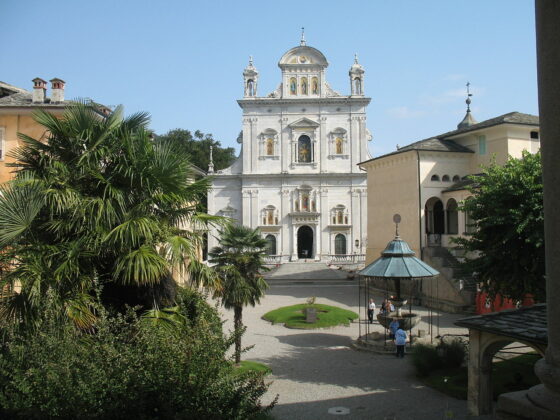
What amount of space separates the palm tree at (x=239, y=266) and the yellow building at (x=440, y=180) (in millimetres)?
13560

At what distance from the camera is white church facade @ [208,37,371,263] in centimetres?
4984

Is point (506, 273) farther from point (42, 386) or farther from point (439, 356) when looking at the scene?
point (42, 386)

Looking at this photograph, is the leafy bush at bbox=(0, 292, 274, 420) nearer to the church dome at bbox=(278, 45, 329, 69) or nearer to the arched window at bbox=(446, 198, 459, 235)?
the arched window at bbox=(446, 198, 459, 235)

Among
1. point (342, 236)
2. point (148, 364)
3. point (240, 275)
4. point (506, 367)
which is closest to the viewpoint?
point (148, 364)

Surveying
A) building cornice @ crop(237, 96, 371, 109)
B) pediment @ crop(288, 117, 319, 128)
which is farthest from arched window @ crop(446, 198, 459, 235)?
pediment @ crop(288, 117, 319, 128)

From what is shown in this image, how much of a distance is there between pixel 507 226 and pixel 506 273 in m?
1.35

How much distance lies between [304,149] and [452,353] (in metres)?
38.3

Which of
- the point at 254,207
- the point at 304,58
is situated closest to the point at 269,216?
the point at 254,207

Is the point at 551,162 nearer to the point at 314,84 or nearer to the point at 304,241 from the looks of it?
the point at 304,241

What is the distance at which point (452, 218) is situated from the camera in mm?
31156

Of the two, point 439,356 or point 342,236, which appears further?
point 342,236

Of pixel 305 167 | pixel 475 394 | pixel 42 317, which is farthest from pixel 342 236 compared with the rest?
pixel 42 317

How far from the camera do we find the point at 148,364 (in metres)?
6.43

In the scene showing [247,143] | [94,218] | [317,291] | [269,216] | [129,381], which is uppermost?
[247,143]
